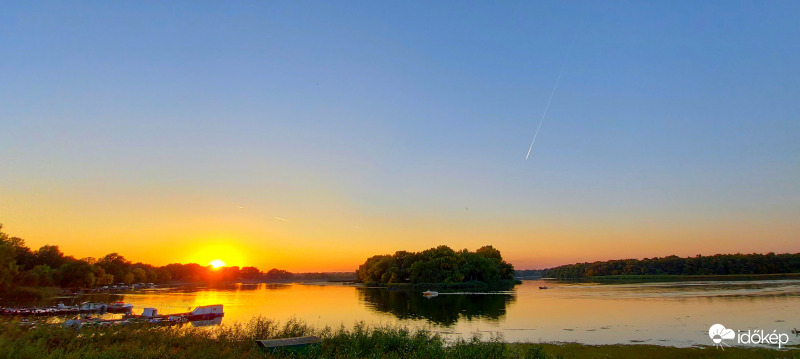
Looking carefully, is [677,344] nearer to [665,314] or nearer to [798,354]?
[798,354]

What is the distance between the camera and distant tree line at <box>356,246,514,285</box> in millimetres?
Result: 138625

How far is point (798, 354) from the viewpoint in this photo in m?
20.3

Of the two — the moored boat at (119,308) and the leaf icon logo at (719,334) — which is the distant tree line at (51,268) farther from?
the leaf icon logo at (719,334)

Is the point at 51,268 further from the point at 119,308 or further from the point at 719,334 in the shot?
the point at 719,334

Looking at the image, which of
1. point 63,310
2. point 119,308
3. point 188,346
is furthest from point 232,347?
point 119,308

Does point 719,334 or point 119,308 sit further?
point 119,308

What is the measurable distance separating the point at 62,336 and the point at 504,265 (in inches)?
6913

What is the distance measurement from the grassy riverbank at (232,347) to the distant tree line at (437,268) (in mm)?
113865

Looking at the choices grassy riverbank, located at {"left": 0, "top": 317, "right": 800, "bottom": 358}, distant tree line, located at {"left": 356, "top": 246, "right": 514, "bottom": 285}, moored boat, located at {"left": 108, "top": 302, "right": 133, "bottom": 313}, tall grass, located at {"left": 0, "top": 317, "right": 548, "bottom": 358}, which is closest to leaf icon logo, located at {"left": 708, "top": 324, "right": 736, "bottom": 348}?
grassy riverbank, located at {"left": 0, "top": 317, "right": 800, "bottom": 358}

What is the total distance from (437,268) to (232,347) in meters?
125

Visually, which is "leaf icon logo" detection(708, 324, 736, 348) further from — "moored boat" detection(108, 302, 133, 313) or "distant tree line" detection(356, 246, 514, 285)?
"distant tree line" detection(356, 246, 514, 285)

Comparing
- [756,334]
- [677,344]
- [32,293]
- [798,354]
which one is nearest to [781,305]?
[756,334]

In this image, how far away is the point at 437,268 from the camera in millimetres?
140625

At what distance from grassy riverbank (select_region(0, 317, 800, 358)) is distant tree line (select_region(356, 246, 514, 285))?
11386 cm
